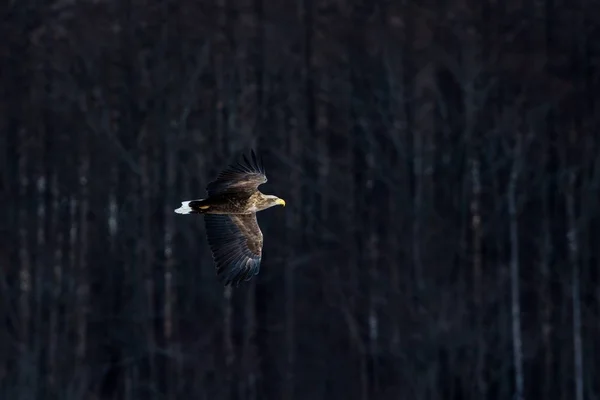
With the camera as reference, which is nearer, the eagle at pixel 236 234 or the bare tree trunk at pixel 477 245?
the eagle at pixel 236 234

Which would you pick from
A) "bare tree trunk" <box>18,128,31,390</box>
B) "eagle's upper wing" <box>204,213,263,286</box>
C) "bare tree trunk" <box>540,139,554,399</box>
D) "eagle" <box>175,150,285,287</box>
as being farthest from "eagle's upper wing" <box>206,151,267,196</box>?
"bare tree trunk" <box>540,139,554,399</box>

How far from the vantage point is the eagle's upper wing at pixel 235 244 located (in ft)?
38.5

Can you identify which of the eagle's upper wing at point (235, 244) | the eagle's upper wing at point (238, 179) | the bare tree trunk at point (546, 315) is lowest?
the bare tree trunk at point (546, 315)

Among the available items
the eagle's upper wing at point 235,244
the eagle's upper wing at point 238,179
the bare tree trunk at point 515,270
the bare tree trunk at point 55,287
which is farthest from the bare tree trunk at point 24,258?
the eagle's upper wing at point 238,179

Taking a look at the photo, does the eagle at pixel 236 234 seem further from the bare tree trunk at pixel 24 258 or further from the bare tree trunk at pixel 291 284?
the bare tree trunk at pixel 24 258

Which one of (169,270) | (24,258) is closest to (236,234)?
(169,270)

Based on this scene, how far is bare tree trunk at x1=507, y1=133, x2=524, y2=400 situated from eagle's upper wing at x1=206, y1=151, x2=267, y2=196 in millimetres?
5526

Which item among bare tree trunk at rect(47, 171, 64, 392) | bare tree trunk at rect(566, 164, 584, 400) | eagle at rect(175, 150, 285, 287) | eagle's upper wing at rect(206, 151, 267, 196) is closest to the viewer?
eagle's upper wing at rect(206, 151, 267, 196)

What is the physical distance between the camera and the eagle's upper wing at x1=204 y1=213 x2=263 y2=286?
38.5 ft

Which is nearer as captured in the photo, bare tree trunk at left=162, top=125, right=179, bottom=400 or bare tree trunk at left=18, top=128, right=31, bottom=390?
bare tree trunk at left=162, top=125, right=179, bottom=400

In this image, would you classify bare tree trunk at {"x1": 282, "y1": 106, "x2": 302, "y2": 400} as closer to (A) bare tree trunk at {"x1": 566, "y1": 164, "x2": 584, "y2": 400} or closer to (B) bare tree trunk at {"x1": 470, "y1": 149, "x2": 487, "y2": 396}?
(B) bare tree trunk at {"x1": 470, "y1": 149, "x2": 487, "y2": 396}

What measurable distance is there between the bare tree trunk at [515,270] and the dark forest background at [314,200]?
20 mm

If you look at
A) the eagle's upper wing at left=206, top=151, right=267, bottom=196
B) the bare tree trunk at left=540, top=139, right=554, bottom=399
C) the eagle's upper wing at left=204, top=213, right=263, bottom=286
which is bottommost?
the bare tree trunk at left=540, top=139, right=554, bottom=399

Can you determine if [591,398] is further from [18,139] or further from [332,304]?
[18,139]
